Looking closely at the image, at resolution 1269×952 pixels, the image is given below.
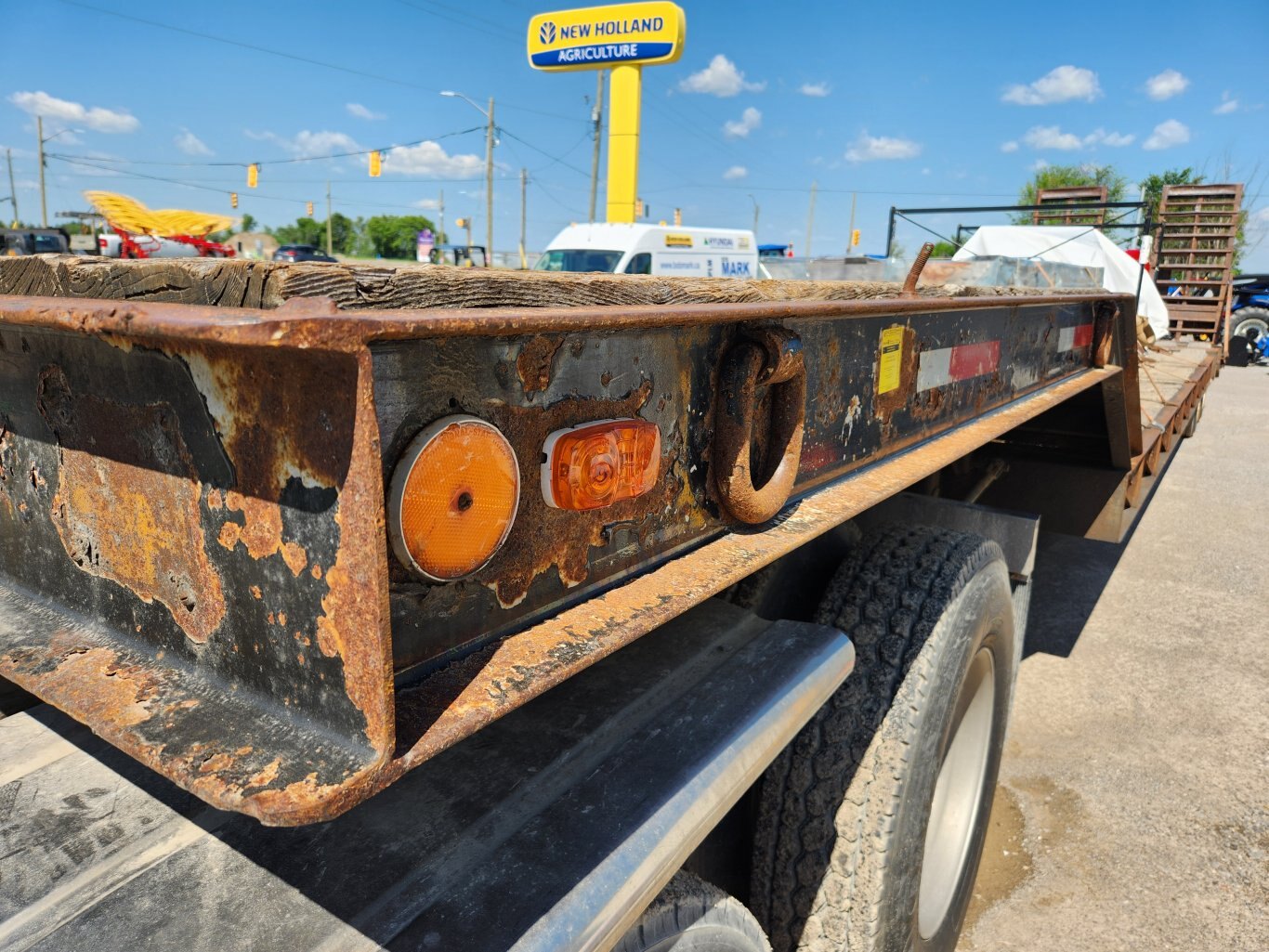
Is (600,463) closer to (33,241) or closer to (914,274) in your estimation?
(914,274)

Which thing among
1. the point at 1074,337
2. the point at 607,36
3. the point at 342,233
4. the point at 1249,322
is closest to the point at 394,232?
the point at 342,233

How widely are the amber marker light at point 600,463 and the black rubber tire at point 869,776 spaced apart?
2.98 feet

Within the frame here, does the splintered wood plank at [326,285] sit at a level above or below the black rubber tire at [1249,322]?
below

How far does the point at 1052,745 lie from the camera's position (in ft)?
11.7

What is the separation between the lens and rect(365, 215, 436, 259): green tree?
231 feet

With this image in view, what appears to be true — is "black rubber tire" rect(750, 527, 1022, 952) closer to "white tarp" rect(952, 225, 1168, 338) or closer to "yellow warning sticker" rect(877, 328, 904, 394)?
"yellow warning sticker" rect(877, 328, 904, 394)

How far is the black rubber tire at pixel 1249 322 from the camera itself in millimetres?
18500

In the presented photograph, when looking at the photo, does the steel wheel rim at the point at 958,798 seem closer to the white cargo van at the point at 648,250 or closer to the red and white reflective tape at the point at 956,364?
the red and white reflective tape at the point at 956,364

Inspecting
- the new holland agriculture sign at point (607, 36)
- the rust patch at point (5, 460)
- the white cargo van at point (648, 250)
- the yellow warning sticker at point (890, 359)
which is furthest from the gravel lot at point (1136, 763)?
the new holland agriculture sign at point (607, 36)

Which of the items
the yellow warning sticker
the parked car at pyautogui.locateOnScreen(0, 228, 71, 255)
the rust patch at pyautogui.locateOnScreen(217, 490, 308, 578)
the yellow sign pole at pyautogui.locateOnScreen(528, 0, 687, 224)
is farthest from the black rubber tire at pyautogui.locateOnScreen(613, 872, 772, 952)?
the yellow sign pole at pyautogui.locateOnScreen(528, 0, 687, 224)

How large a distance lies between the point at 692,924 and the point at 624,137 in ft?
83.6

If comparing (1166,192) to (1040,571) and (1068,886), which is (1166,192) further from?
(1068,886)

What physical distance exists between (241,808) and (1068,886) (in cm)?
287

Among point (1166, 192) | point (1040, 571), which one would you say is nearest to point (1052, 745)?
point (1040, 571)
